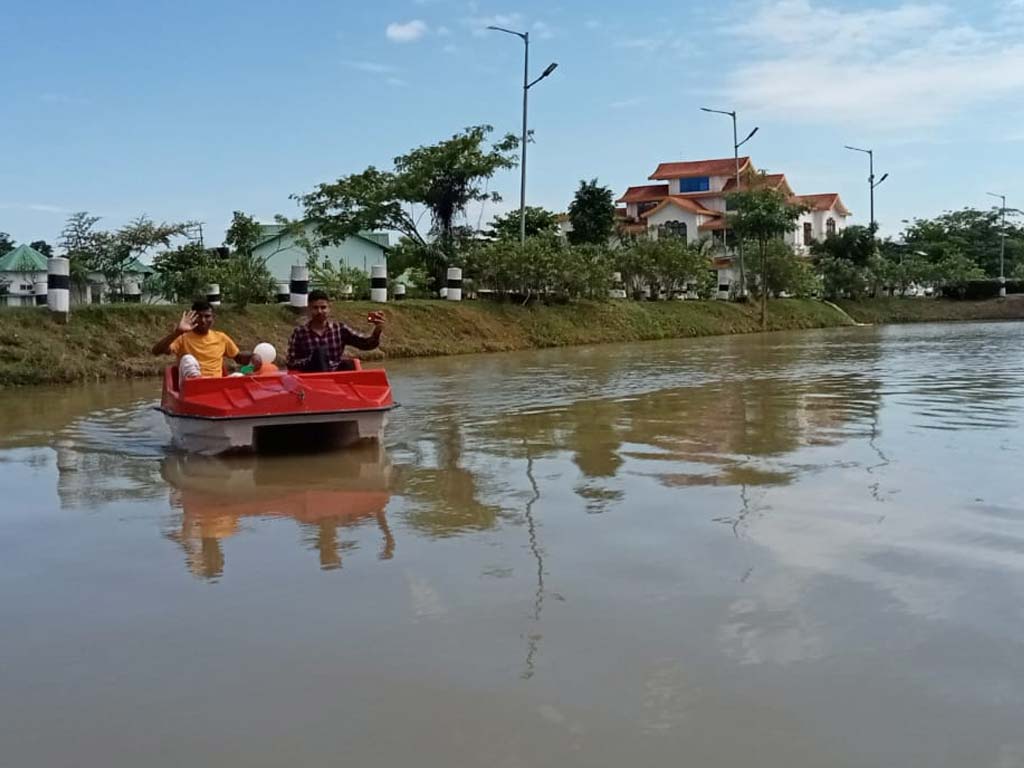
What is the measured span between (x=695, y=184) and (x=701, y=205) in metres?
2.06

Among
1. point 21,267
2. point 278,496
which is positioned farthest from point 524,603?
point 21,267

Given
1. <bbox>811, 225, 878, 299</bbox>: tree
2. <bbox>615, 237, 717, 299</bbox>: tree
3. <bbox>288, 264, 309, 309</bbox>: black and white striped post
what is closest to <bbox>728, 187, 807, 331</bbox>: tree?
<bbox>615, 237, 717, 299</bbox>: tree

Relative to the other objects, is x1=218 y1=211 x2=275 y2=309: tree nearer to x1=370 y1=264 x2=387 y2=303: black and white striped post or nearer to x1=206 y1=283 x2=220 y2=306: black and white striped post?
x1=206 y1=283 x2=220 y2=306: black and white striped post

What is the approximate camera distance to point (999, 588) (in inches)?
161

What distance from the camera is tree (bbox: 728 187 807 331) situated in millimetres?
37062

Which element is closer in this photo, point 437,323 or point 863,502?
point 863,502

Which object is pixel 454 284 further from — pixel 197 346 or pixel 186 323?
pixel 186 323

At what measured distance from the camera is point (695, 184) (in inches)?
2474

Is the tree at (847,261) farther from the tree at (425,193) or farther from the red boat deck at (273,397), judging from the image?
the red boat deck at (273,397)

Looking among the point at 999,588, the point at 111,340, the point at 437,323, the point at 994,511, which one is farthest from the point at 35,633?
the point at 437,323

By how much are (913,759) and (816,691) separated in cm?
43


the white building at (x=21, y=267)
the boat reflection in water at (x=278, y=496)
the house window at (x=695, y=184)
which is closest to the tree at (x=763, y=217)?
the house window at (x=695, y=184)

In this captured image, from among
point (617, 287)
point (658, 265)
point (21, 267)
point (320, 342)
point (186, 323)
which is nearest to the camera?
point (186, 323)

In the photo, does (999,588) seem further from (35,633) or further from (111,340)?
(111,340)
